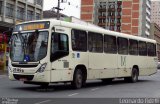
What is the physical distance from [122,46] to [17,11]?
3066 cm

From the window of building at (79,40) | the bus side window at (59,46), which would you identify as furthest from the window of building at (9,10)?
the bus side window at (59,46)

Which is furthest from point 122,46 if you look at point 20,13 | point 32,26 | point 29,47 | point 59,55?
point 20,13

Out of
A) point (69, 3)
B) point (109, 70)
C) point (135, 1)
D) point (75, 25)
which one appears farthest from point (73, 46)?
point (135, 1)

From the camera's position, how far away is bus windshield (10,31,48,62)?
50.8 feet

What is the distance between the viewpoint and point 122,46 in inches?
879

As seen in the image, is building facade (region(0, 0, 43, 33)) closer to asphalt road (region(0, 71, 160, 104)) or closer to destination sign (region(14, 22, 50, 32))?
destination sign (region(14, 22, 50, 32))

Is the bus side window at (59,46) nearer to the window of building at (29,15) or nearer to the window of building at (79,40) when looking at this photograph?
the window of building at (79,40)

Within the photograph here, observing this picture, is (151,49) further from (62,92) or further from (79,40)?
(62,92)

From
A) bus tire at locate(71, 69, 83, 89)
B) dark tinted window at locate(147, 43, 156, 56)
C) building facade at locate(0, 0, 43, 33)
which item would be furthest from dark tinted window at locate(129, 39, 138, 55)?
building facade at locate(0, 0, 43, 33)

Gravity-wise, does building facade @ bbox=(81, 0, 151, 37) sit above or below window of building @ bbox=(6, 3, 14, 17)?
above

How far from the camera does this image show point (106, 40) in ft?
66.4

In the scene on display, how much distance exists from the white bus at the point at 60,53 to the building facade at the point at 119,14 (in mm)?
112985

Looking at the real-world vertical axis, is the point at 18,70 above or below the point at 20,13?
below

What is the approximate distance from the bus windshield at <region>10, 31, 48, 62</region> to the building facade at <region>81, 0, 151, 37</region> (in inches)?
4608
